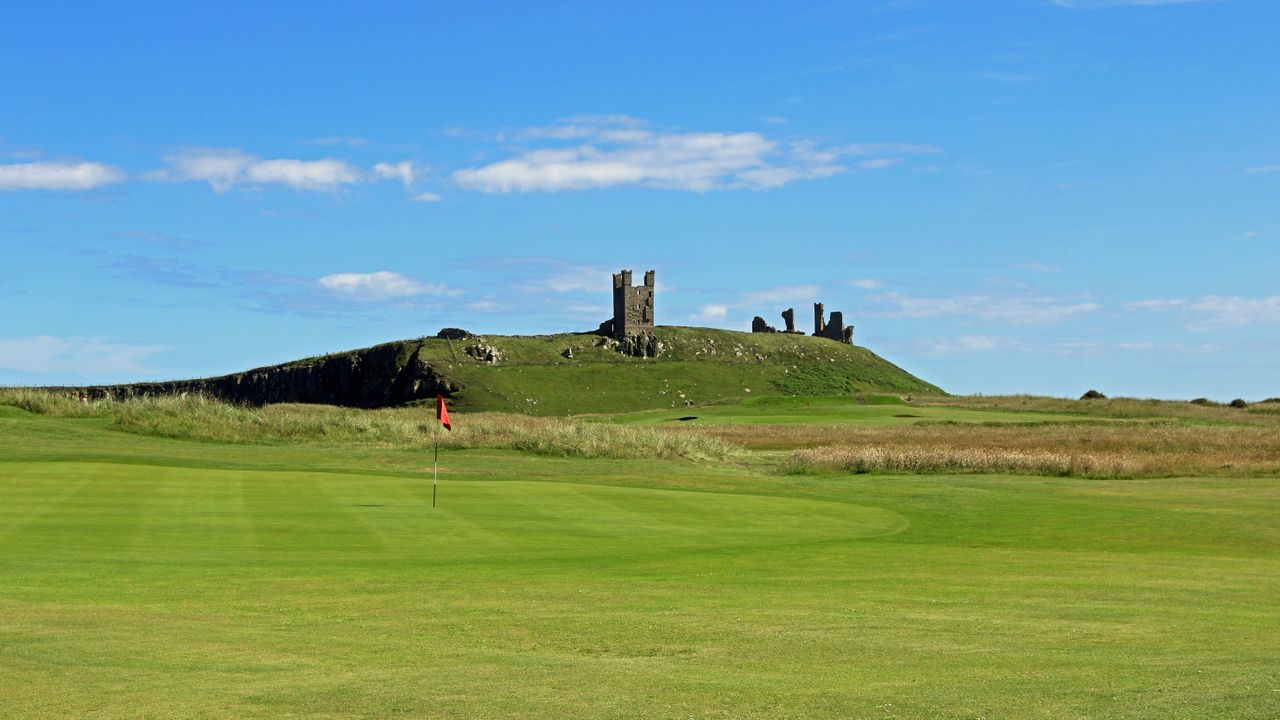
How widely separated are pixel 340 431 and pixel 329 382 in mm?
98101

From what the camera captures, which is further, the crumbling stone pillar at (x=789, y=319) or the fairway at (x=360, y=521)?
the crumbling stone pillar at (x=789, y=319)

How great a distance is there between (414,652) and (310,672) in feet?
4.08

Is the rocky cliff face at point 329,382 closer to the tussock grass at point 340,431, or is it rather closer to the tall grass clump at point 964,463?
the tussock grass at point 340,431

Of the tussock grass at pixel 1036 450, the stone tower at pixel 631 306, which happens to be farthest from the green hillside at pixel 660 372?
the tussock grass at pixel 1036 450

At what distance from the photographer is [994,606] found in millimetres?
14617

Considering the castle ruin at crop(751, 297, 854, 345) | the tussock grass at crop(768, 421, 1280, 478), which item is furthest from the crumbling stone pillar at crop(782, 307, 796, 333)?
the tussock grass at crop(768, 421, 1280, 478)

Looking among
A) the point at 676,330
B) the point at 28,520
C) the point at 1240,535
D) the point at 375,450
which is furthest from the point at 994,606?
the point at 676,330

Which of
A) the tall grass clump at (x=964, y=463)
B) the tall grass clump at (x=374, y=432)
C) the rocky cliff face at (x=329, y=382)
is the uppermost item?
the rocky cliff face at (x=329, y=382)

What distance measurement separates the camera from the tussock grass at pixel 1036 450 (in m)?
41.3

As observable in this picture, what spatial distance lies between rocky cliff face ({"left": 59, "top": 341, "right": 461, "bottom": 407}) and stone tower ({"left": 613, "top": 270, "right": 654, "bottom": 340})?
26381 mm

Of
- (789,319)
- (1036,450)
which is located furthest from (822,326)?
(1036,450)

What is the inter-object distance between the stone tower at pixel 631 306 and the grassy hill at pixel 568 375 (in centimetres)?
280

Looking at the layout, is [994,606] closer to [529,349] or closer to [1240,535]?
[1240,535]

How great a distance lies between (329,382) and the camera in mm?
147000
